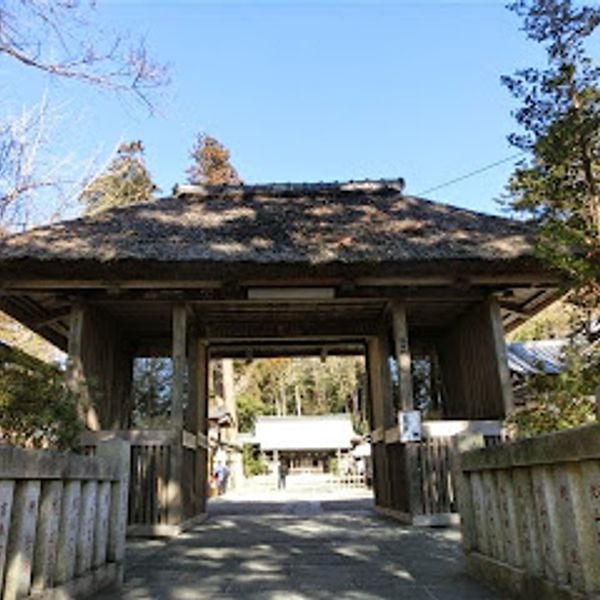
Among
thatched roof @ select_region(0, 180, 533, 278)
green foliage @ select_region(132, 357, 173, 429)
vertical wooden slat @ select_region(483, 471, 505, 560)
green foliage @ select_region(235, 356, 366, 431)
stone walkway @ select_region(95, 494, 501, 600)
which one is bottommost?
stone walkway @ select_region(95, 494, 501, 600)

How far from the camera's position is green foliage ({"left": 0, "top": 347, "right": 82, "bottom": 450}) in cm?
419

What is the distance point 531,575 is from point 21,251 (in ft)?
20.6

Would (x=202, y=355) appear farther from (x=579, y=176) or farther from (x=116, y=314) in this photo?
(x=579, y=176)

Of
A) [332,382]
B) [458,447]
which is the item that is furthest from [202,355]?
[332,382]

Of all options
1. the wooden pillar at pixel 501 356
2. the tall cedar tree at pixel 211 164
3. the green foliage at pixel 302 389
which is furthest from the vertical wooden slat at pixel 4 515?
the green foliage at pixel 302 389

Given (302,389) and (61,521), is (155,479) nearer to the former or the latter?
(61,521)

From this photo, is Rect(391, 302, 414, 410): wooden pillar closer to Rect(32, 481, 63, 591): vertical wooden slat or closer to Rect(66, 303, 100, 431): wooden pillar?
Rect(66, 303, 100, 431): wooden pillar

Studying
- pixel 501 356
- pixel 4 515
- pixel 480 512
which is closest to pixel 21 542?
pixel 4 515

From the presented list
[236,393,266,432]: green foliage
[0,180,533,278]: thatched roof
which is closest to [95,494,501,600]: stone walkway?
[0,180,533,278]: thatched roof

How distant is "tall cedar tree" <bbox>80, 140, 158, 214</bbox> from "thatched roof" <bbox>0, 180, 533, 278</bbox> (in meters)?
6.66

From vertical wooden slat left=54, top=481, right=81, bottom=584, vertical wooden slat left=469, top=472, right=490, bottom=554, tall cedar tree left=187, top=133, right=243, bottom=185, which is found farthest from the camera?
tall cedar tree left=187, top=133, right=243, bottom=185

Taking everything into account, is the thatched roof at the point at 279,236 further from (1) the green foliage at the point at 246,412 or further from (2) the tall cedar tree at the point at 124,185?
(1) the green foliage at the point at 246,412

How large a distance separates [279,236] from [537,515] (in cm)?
547

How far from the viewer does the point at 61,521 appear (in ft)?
9.50
